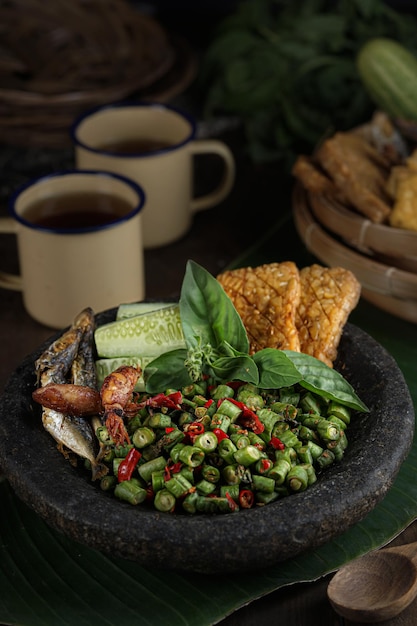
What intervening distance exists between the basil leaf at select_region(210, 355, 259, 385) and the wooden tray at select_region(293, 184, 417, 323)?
855mm

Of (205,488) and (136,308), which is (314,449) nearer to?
(205,488)

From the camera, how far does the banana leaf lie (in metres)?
1.85

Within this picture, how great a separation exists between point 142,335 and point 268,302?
1.08ft

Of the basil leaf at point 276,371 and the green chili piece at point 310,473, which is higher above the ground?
the basil leaf at point 276,371

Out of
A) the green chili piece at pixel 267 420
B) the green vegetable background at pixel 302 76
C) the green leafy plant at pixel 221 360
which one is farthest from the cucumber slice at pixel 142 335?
the green vegetable background at pixel 302 76

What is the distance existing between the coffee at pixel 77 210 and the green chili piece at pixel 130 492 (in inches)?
45.9

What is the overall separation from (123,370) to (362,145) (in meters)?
1.41

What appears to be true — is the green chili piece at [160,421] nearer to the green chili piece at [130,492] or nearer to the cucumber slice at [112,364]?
the green chili piece at [130,492]

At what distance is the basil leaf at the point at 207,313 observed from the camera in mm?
2092

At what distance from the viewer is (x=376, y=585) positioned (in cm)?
185

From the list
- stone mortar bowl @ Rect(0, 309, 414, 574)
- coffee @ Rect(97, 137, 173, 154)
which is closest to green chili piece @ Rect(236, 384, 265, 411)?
stone mortar bowl @ Rect(0, 309, 414, 574)

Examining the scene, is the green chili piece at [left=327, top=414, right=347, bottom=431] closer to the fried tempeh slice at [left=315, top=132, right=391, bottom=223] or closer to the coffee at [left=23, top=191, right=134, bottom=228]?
the fried tempeh slice at [left=315, top=132, right=391, bottom=223]

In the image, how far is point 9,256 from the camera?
3.18 metres

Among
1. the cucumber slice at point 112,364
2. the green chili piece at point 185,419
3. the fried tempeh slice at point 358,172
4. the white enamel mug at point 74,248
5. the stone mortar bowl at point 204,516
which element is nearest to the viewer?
the stone mortar bowl at point 204,516
